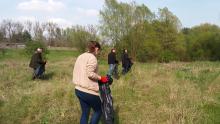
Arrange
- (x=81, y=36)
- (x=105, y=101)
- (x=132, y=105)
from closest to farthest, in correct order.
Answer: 1. (x=105, y=101)
2. (x=132, y=105)
3. (x=81, y=36)

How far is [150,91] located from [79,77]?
15.4ft

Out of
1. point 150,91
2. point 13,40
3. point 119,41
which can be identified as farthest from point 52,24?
point 150,91

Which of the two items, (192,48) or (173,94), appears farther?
(192,48)

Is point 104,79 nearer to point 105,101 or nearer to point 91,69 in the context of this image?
point 91,69

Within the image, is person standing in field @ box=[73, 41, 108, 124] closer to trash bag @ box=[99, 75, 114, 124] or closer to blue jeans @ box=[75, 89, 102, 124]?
blue jeans @ box=[75, 89, 102, 124]

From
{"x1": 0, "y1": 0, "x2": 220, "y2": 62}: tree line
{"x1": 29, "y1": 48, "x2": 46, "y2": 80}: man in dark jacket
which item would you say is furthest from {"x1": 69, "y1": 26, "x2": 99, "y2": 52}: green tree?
{"x1": 29, "y1": 48, "x2": 46, "y2": 80}: man in dark jacket

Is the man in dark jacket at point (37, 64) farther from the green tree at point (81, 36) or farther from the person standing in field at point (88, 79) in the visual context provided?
the green tree at point (81, 36)

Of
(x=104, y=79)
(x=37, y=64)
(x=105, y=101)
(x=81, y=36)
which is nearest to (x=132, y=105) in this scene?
(x=105, y=101)

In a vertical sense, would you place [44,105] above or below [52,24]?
below

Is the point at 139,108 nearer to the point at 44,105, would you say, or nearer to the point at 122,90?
the point at 122,90

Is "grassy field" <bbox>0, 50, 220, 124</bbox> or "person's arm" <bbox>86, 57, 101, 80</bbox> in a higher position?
"person's arm" <bbox>86, 57, 101, 80</bbox>

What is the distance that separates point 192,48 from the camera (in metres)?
52.6

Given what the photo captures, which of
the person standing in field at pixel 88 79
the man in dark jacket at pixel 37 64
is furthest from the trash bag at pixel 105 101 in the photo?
the man in dark jacket at pixel 37 64

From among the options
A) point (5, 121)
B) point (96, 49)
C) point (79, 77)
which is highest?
point (96, 49)
